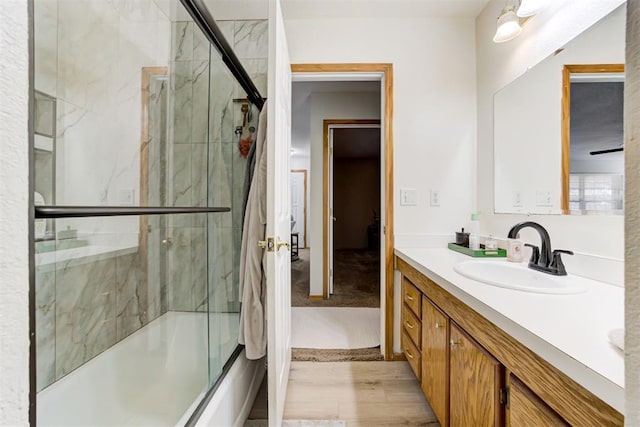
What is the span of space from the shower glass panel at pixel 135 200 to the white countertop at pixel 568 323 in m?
1.19

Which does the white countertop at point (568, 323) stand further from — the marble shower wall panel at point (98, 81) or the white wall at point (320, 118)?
the white wall at point (320, 118)

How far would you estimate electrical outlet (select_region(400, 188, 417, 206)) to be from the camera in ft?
6.40

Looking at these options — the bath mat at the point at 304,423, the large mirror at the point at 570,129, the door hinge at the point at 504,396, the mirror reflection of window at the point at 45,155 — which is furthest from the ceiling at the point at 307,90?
the bath mat at the point at 304,423

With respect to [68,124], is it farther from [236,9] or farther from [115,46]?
[236,9]

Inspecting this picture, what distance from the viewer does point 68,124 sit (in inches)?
49.0

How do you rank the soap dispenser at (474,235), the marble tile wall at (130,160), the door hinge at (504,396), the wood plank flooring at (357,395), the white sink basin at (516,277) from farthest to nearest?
the soap dispenser at (474,235) → the wood plank flooring at (357,395) → the marble tile wall at (130,160) → the white sink basin at (516,277) → the door hinge at (504,396)

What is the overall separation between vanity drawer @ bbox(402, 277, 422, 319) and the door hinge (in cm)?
67

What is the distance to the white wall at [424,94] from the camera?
1.93m

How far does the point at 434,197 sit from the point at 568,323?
1336 millimetres

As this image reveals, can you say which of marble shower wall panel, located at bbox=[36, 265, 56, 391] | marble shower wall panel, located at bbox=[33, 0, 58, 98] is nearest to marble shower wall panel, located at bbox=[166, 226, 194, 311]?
marble shower wall panel, located at bbox=[36, 265, 56, 391]

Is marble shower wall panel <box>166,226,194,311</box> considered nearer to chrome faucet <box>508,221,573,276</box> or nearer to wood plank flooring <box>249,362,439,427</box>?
wood plank flooring <box>249,362,439,427</box>
